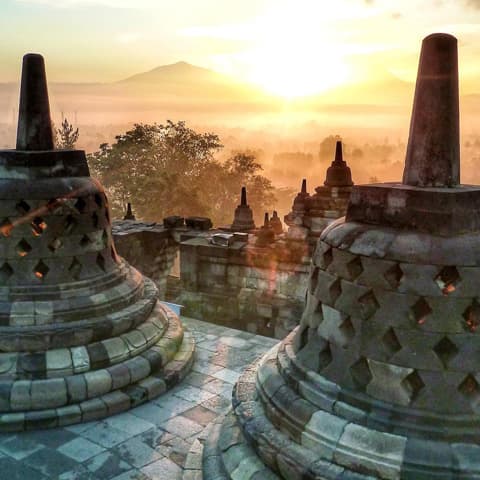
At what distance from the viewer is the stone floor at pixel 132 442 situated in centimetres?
444

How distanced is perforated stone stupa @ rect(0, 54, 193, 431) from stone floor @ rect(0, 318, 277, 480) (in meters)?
0.18

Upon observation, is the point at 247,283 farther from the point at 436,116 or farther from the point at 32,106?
the point at 436,116

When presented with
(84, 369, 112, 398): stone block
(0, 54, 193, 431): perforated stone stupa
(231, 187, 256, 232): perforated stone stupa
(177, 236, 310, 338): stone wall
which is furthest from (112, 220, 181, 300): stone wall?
(84, 369, 112, 398): stone block

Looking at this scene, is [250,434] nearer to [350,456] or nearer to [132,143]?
[350,456]

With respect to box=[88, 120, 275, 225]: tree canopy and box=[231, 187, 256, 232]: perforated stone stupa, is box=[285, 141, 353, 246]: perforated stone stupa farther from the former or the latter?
box=[88, 120, 275, 225]: tree canopy

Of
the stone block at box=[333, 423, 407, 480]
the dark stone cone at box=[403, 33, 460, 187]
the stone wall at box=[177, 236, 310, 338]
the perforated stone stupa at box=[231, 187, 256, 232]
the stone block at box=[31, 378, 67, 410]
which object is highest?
the dark stone cone at box=[403, 33, 460, 187]

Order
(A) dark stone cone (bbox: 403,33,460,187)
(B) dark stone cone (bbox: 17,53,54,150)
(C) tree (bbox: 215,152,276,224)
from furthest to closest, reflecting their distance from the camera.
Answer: (C) tree (bbox: 215,152,276,224) < (B) dark stone cone (bbox: 17,53,54,150) < (A) dark stone cone (bbox: 403,33,460,187)

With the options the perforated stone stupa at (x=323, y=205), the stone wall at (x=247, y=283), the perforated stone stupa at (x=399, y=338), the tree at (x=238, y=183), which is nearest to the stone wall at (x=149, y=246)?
the stone wall at (x=247, y=283)

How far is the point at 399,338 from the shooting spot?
10.6 feet

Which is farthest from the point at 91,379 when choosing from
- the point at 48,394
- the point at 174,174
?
the point at 174,174

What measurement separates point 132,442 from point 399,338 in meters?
2.91

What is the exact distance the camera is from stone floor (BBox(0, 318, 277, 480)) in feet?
14.6

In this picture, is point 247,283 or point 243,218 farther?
point 243,218

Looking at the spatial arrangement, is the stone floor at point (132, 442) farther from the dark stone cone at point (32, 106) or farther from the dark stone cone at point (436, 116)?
the dark stone cone at point (32, 106)
